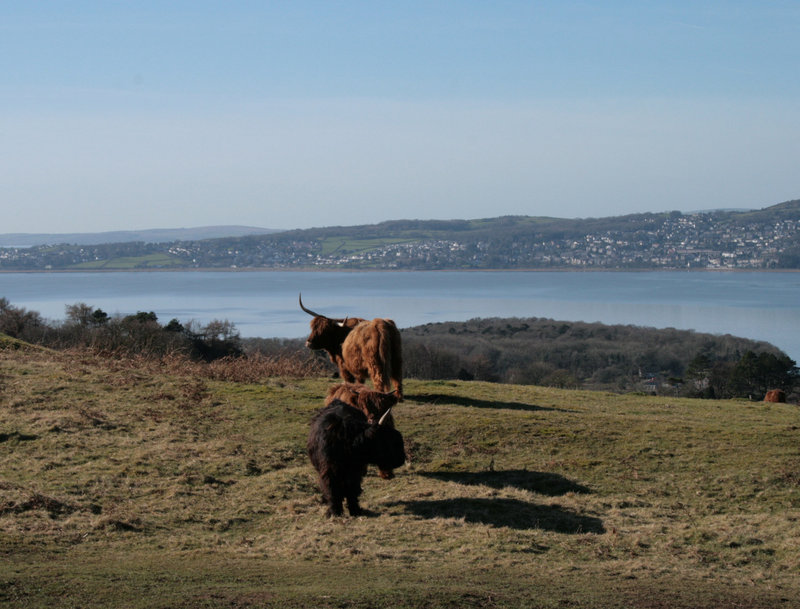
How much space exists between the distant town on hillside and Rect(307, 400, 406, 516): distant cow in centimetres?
13006

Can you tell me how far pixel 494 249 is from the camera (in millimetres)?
163625

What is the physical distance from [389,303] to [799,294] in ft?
185

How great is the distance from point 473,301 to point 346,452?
3561 inches

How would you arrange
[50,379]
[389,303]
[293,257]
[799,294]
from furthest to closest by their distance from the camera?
[293,257]
[799,294]
[389,303]
[50,379]

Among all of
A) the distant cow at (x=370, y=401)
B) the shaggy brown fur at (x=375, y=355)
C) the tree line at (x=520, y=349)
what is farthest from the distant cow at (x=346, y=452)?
the tree line at (x=520, y=349)

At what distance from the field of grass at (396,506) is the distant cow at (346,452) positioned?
1.01ft

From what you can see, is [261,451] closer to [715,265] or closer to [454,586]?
[454,586]

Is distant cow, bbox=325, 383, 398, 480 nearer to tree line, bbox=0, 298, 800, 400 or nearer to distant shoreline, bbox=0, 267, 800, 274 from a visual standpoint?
tree line, bbox=0, 298, 800, 400

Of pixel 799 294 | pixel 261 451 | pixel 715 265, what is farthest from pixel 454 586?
pixel 715 265

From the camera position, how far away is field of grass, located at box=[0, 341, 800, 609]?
249 inches

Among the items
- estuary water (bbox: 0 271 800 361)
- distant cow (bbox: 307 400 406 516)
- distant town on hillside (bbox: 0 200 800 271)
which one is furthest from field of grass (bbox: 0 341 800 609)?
distant town on hillside (bbox: 0 200 800 271)

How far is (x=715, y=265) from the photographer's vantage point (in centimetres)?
15450

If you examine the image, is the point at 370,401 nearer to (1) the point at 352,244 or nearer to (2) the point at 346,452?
(2) the point at 346,452

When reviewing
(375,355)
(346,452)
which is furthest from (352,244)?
(346,452)
